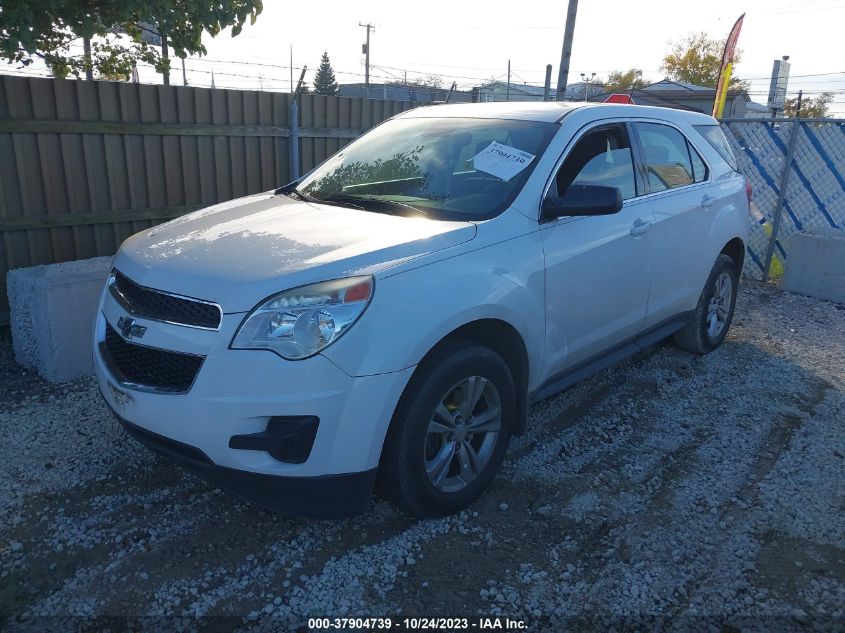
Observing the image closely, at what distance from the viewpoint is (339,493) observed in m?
2.61

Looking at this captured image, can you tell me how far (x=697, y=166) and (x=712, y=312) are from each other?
122 cm

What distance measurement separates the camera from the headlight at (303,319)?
249 centimetres

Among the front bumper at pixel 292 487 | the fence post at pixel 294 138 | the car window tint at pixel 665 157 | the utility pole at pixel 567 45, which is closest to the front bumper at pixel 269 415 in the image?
the front bumper at pixel 292 487

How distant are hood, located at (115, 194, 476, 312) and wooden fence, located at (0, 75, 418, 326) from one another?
2809 mm

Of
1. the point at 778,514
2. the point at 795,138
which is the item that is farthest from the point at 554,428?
the point at 795,138

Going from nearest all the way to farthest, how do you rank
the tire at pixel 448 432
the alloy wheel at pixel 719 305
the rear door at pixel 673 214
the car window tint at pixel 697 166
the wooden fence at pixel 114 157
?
the tire at pixel 448 432 → the rear door at pixel 673 214 → the car window tint at pixel 697 166 → the alloy wheel at pixel 719 305 → the wooden fence at pixel 114 157

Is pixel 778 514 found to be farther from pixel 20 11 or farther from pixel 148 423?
pixel 20 11

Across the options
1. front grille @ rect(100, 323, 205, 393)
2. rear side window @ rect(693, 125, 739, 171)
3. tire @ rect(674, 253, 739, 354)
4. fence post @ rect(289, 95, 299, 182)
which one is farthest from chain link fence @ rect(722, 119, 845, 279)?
front grille @ rect(100, 323, 205, 393)

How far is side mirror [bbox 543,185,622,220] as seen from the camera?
3.25 metres

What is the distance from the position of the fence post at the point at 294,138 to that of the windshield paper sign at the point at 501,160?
441 cm

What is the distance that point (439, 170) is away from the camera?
12.0ft

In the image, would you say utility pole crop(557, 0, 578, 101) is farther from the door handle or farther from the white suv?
the door handle

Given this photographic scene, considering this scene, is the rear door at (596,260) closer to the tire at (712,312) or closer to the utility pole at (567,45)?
the tire at (712,312)

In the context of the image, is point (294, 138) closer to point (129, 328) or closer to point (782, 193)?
point (129, 328)
